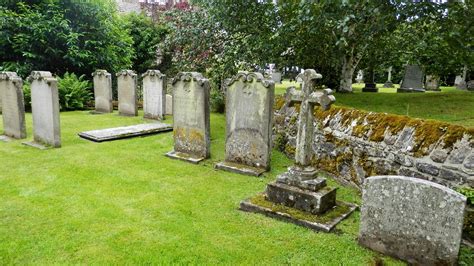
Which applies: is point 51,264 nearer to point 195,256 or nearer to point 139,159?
point 195,256

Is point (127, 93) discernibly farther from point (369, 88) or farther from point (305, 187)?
point (369, 88)

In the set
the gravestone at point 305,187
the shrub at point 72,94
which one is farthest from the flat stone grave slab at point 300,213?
the shrub at point 72,94

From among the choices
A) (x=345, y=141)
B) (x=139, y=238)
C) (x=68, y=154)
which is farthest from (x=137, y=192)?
(x=345, y=141)

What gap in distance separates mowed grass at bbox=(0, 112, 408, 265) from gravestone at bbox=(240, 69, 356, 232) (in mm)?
161

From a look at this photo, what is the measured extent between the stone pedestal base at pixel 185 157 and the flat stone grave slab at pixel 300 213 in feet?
8.27

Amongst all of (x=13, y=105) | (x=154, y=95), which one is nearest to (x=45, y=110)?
(x=13, y=105)

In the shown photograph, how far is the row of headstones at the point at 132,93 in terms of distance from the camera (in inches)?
483

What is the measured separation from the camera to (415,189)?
150 inches

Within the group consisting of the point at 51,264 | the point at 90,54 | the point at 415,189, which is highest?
the point at 90,54

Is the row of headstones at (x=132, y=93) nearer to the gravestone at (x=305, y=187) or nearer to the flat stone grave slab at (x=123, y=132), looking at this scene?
the flat stone grave slab at (x=123, y=132)

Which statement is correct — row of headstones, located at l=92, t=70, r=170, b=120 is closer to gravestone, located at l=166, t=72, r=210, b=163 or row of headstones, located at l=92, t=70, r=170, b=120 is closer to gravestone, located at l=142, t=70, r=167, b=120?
gravestone, located at l=142, t=70, r=167, b=120

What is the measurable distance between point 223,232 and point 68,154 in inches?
195

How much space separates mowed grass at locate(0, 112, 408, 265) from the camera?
Result: 403 cm

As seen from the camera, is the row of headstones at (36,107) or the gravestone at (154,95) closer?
the row of headstones at (36,107)
